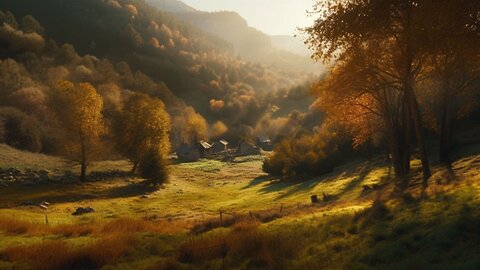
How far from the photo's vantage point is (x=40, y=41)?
596 ft

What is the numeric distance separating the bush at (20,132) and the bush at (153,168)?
41.7 metres

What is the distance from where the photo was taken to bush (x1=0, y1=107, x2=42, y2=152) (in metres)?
93.2

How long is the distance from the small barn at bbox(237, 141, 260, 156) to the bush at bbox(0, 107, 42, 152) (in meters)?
75.6

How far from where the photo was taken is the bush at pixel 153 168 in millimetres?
68125

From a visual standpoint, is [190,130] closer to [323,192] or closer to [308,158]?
[308,158]

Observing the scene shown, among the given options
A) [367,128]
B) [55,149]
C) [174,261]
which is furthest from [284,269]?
[55,149]

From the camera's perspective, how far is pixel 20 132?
3748 inches

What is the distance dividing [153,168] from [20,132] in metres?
46.0

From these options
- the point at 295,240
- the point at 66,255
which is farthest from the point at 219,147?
the point at 66,255

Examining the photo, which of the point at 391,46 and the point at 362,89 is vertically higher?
the point at 391,46

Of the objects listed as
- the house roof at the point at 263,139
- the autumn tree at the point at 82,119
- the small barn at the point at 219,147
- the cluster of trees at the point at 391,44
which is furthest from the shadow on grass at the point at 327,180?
the house roof at the point at 263,139

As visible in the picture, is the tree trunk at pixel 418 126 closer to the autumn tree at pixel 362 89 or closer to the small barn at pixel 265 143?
the autumn tree at pixel 362 89

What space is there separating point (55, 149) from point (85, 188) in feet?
138

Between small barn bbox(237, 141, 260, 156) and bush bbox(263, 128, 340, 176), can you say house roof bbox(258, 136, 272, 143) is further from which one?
bush bbox(263, 128, 340, 176)
